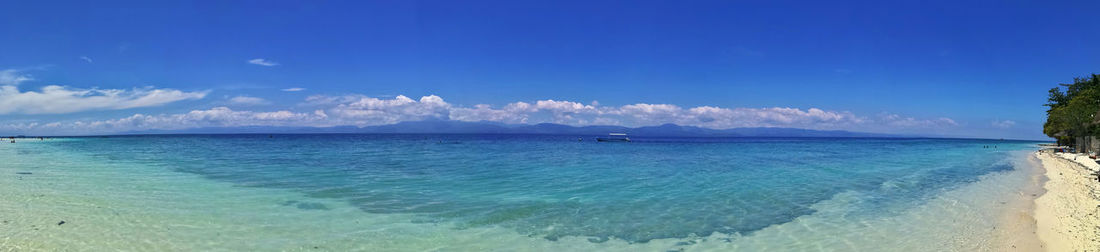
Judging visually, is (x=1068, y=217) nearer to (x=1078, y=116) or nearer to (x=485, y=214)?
(x=485, y=214)

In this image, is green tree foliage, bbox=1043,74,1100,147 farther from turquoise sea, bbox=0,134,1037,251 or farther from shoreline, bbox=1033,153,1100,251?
turquoise sea, bbox=0,134,1037,251

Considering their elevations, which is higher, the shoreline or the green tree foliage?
the green tree foliage

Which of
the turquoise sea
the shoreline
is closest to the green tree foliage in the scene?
the shoreline

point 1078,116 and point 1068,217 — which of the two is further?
point 1078,116

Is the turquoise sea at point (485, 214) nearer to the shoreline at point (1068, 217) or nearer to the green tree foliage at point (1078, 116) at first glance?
the shoreline at point (1068, 217)

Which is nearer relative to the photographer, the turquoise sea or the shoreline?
the turquoise sea

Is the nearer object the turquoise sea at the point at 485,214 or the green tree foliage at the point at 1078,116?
the turquoise sea at the point at 485,214

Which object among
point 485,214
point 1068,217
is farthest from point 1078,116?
point 485,214

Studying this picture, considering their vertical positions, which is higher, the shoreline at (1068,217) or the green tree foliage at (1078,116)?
the green tree foliage at (1078,116)

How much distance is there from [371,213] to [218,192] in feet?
22.5

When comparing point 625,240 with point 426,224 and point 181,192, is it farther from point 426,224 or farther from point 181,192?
point 181,192

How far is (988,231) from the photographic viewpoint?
10.4m

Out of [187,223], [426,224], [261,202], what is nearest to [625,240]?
[426,224]

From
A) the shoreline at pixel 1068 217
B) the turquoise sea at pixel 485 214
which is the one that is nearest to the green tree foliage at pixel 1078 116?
the shoreline at pixel 1068 217
